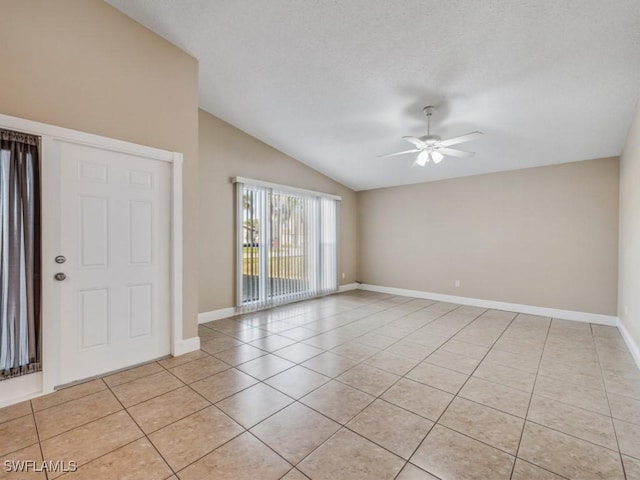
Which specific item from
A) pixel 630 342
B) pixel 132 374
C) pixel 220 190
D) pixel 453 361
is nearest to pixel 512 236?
pixel 630 342

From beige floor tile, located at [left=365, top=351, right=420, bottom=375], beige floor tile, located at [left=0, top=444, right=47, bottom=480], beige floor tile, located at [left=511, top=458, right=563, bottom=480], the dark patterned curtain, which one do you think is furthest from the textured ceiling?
beige floor tile, located at [left=0, top=444, right=47, bottom=480]

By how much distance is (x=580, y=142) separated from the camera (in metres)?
4.22

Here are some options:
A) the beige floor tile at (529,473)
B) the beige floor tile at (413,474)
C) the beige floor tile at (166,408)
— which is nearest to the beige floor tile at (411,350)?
the beige floor tile at (529,473)

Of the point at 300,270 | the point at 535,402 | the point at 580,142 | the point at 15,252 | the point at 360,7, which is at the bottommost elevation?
the point at 535,402

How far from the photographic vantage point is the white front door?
2.65m

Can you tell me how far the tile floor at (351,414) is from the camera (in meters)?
1.73

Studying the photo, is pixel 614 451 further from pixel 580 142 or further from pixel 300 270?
pixel 300 270

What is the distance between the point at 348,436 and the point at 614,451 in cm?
166

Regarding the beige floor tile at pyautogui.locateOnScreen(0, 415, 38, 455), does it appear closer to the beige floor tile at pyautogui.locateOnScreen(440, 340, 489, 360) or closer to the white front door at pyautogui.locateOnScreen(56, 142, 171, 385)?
the white front door at pyautogui.locateOnScreen(56, 142, 171, 385)

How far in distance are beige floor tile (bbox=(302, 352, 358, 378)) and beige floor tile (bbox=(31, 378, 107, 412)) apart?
190 centimetres

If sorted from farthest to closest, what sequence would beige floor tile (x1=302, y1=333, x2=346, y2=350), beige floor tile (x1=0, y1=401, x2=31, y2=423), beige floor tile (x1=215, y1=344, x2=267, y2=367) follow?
beige floor tile (x1=302, y1=333, x2=346, y2=350)
beige floor tile (x1=215, y1=344, x2=267, y2=367)
beige floor tile (x1=0, y1=401, x2=31, y2=423)

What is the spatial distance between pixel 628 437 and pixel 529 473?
36.8 inches

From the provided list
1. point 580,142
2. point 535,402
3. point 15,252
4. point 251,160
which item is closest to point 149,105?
point 15,252

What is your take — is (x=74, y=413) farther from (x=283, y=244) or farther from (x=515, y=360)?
(x=515, y=360)
